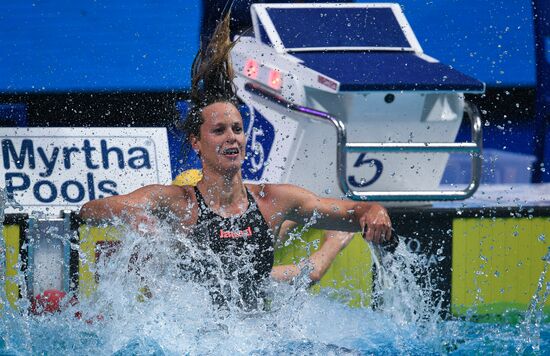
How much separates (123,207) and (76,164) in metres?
1.58

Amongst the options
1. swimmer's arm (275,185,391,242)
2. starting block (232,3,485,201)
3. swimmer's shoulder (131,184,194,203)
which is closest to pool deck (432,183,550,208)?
starting block (232,3,485,201)

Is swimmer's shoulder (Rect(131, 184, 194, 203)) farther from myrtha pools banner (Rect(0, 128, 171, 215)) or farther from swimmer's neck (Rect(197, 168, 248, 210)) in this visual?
myrtha pools banner (Rect(0, 128, 171, 215))

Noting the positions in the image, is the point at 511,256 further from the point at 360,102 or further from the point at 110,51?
the point at 110,51

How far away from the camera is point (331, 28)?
4.59m

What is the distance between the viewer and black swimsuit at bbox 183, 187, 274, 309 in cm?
318

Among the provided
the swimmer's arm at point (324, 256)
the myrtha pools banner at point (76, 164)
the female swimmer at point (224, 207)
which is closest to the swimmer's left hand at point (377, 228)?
the female swimmer at point (224, 207)

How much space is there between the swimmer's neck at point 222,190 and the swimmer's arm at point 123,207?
0.58 feet

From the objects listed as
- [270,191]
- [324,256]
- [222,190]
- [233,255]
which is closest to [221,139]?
[222,190]

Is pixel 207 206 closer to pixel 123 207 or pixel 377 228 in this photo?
pixel 123 207

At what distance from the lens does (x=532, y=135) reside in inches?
214

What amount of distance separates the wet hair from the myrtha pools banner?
1.28 metres

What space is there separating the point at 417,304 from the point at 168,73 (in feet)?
6.52

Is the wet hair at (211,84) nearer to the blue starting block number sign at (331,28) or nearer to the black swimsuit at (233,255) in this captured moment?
the black swimsuit at (233,255)

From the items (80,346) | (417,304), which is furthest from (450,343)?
(80,346)
